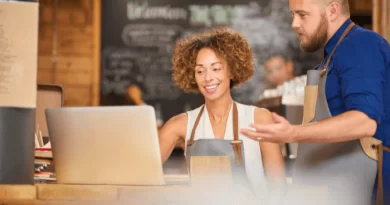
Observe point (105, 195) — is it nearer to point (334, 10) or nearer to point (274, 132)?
point (274, 132)

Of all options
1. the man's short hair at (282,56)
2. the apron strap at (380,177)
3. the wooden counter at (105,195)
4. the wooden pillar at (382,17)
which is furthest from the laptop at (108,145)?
the man's short hair at (282,56)

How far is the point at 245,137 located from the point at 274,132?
87 centimetres

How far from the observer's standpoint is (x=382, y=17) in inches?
198

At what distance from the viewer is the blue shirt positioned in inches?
70.7

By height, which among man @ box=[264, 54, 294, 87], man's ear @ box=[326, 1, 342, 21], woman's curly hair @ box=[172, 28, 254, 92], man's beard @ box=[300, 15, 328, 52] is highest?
man's ear @ box=[326, 1, 342, 21]

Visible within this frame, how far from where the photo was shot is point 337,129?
5.73ft

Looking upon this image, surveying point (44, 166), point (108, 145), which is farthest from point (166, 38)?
point (108, 145)

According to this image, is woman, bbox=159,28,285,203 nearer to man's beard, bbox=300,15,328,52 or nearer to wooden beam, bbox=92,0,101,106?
man's beard, bbox=300,15,328,52

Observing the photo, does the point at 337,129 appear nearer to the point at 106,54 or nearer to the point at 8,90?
the point at 8,90

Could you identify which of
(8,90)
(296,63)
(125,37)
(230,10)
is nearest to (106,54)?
(125,37)

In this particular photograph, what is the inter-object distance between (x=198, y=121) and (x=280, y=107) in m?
2.28

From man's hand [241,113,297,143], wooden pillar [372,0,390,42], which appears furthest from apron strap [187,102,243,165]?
wooden pillar [372,0,390,42]

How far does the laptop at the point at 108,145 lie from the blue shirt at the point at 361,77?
51cm

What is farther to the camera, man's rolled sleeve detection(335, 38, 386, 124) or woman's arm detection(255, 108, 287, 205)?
woman's arm detection(255, 108, 287, 205)
